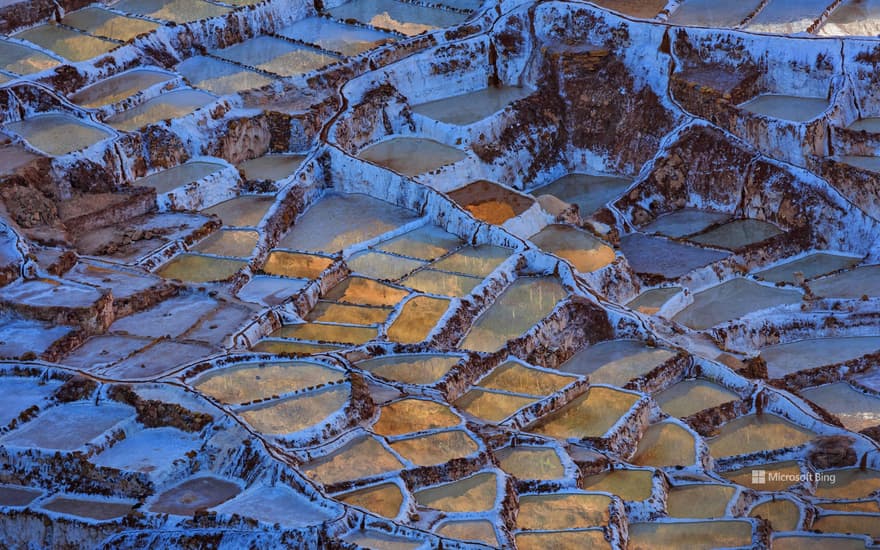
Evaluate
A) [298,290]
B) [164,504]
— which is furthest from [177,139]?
[164,504]

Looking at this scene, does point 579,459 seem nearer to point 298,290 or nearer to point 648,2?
point 298,290

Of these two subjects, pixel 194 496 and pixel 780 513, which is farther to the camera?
pixel 780 513

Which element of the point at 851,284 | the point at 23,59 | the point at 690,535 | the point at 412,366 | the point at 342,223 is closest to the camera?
the point at 690,535

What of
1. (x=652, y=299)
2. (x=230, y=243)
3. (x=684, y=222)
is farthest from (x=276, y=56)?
(x=652, y=299)

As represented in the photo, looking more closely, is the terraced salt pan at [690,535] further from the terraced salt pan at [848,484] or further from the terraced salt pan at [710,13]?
the terraced salt pan at [710,13]

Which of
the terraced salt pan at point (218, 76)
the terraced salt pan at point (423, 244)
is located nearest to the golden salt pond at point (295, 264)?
the terraced salt pan at point (423, 244)

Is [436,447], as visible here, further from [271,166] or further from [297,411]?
[271,166]
